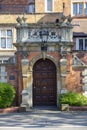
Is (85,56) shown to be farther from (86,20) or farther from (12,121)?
(12,121)

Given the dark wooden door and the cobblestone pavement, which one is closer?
the cobblestone pavement

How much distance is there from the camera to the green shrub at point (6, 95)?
20.0m

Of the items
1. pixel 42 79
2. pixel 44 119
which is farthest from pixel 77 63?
pixel 44 119

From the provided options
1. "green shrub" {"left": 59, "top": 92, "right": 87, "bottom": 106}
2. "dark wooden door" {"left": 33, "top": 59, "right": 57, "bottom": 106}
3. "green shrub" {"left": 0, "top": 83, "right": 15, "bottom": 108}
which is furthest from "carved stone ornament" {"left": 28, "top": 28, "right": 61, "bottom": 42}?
"green shrub" {"left": 59, "top": 92, "right": 87, "bottom": 106}

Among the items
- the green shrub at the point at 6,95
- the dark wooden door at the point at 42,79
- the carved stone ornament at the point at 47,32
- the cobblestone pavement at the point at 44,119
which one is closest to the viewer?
the cobblestone pavement at the point at 44,119

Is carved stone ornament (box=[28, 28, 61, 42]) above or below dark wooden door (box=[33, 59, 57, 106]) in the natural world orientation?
above

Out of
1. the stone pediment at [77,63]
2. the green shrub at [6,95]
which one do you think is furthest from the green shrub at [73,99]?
the green shrub at [6,95]

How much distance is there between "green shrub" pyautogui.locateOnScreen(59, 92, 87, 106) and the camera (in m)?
20.2

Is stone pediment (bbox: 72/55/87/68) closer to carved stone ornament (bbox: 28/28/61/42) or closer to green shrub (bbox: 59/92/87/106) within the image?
carved stone ornament (bbox: 28/28/61/42)

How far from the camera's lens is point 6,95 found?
66.0 feet

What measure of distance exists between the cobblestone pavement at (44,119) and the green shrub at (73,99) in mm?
769

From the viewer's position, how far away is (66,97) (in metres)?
20.4

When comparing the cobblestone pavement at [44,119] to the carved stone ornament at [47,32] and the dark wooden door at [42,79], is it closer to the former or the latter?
the dark wooden door at [42,79]

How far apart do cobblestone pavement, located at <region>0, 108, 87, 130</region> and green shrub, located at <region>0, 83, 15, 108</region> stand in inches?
42.6
